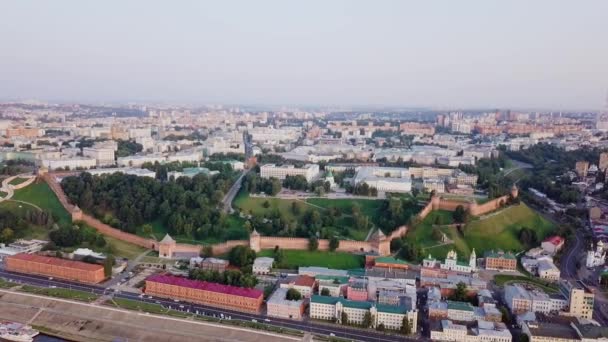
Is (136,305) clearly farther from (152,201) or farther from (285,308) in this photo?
(152,201)

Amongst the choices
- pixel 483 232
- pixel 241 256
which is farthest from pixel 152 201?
pixel 483 232

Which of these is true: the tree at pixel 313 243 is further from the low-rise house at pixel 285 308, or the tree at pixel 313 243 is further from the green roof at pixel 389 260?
the low-rise house at pixel 285 308

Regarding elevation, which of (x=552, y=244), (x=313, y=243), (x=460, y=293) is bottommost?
(x=460, y=293)

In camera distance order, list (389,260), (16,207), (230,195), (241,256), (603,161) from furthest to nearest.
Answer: (603,161) → (230,195) → (16,207) → (389,260) → (241,256)

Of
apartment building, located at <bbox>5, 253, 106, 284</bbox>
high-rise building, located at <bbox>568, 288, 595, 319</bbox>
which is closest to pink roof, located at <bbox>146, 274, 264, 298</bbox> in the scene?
apartment building, located at <bbox>5, 253, 106, 284</bbox>

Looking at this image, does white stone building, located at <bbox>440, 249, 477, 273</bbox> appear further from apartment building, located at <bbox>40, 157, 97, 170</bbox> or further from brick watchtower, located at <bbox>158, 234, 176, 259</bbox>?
apartment building, located at <bbox>40, 157, 97, 170</bbox>

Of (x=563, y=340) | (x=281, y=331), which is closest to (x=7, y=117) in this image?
(x=281, y=331)

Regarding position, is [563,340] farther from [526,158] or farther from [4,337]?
[526,158]
